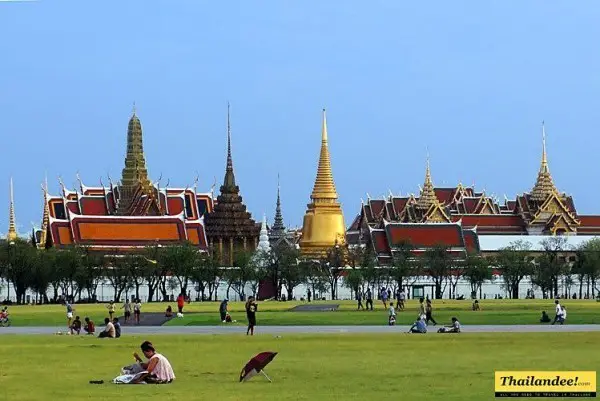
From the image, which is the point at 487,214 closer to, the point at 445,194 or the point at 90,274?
the point at 445,194

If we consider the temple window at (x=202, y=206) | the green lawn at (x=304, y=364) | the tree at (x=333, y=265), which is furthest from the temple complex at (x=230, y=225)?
the green lawn at (x=304, y=364)

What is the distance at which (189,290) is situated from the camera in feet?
364

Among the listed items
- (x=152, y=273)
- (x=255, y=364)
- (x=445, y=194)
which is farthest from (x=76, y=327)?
(x=445, y=194)

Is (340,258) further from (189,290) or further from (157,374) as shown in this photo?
(157,374)

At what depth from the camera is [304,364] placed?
33938mm

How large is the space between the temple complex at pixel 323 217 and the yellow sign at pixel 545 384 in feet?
340

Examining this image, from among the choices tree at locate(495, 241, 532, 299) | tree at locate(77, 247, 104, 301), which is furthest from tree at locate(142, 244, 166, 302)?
tree at locate(495, 241, 532, 299)

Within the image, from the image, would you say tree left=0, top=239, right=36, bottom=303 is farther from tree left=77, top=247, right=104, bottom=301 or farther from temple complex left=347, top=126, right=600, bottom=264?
temple complex left=347, top=126, right=600, bottom=264

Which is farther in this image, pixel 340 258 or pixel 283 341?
pixel 340 258

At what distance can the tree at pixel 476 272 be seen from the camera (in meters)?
110

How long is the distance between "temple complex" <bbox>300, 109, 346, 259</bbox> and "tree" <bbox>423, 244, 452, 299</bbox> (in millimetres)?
15580

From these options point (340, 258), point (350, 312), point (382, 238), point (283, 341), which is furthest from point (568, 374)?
point (382, 238)

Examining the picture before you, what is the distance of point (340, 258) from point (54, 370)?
89.6 m

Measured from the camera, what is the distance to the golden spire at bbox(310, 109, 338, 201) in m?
143
